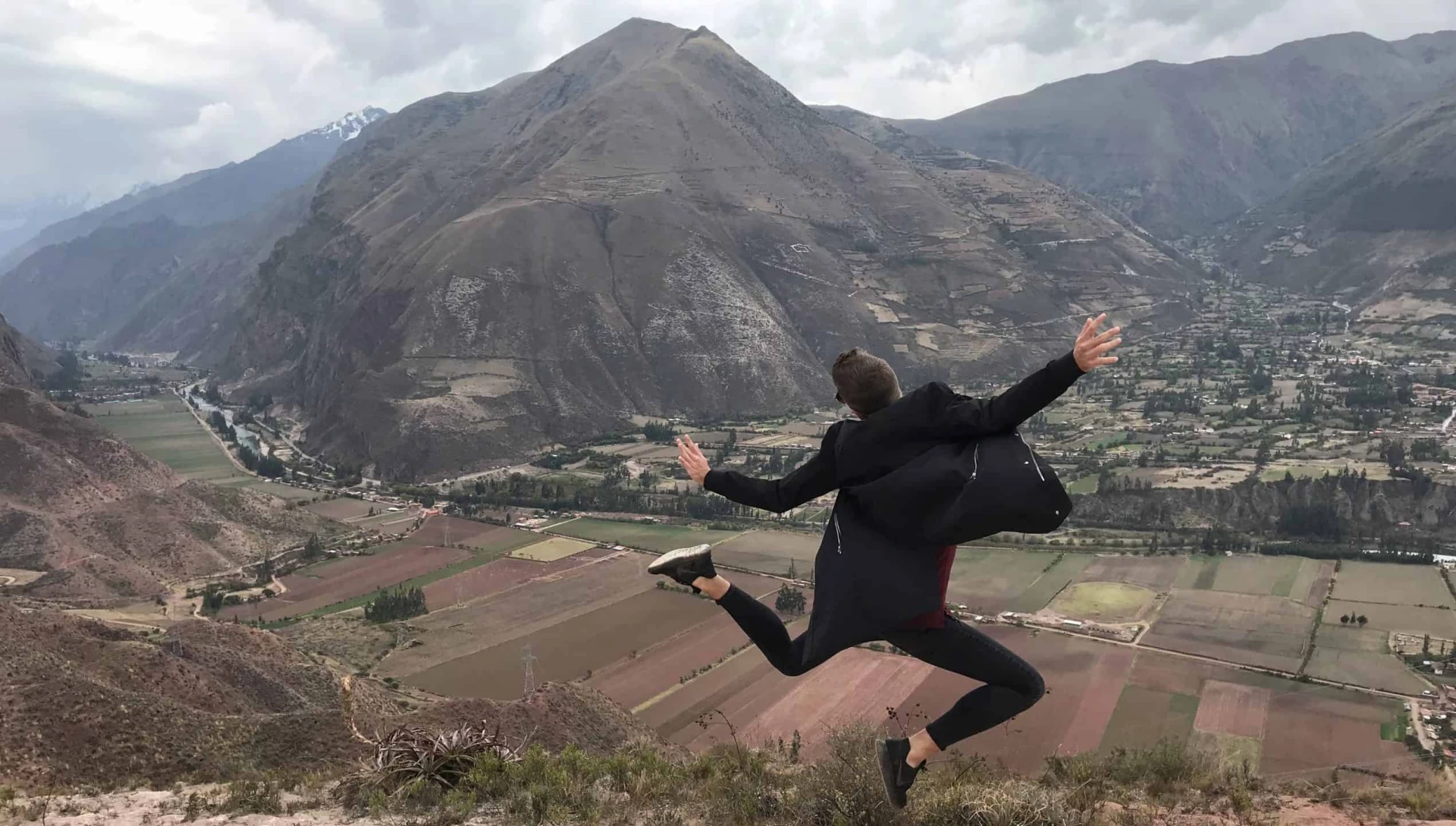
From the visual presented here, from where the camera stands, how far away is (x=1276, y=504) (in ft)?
247

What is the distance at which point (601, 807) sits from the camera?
30.2 feet

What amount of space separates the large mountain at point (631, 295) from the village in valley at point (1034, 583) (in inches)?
398

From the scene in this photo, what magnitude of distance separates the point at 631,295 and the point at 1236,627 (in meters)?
109

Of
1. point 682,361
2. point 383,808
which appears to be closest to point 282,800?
point 383,808

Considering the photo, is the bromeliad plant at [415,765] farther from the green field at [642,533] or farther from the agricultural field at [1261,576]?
the green field at [642,533]

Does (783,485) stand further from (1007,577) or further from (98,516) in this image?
(98,516)

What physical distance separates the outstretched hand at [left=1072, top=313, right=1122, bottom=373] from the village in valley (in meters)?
4.90

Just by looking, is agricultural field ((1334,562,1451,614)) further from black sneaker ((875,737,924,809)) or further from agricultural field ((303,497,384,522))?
agricultural field ((303,497,384,522))

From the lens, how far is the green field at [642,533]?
7650 centimetres

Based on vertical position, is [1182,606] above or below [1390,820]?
below

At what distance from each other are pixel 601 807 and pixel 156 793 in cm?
685

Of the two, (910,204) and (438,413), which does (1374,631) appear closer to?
(438,413)

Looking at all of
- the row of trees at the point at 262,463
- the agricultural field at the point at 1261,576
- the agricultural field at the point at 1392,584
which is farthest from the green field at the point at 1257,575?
the row of trees at the point at 262,463

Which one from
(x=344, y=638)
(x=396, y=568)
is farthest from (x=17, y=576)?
(x=396, y=568)
